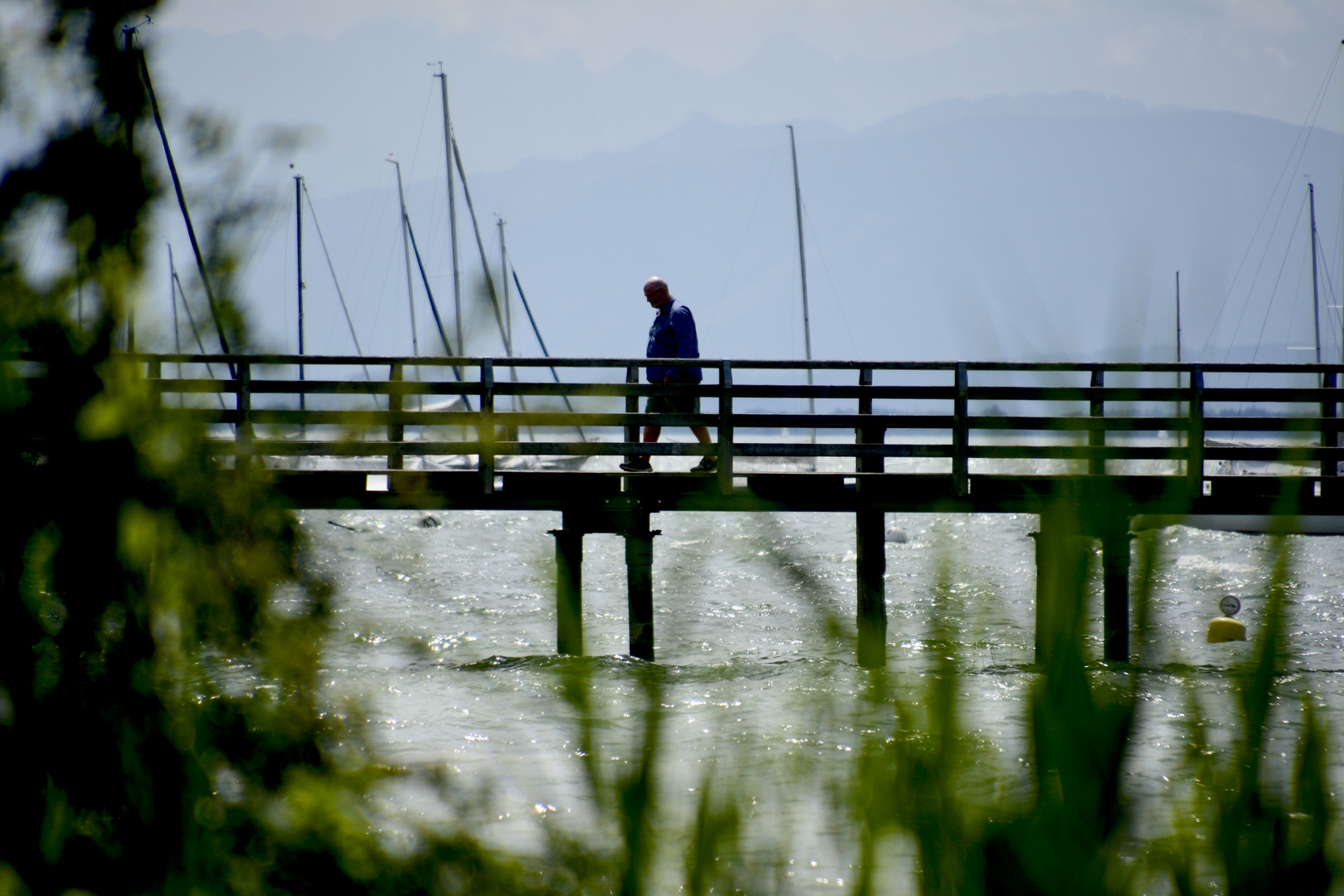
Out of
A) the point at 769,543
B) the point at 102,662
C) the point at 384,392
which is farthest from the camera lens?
the point at 384,392

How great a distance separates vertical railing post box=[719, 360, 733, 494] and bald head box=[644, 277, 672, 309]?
0.80 m

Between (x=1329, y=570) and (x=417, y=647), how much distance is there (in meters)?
23.5

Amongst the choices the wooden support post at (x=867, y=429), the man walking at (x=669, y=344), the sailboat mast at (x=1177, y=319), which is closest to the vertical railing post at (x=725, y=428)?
the man walking at (x=669, y=344)

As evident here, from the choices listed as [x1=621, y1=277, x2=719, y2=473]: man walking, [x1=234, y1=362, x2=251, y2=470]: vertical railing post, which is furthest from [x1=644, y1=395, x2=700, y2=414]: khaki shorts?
[x1=234, y1=362, x2=251, y2=470]: vertical railing post

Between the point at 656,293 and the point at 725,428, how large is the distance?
130 centimetres

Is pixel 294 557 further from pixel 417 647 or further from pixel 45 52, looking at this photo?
pixel 45 52

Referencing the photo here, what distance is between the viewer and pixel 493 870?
1.56 metres

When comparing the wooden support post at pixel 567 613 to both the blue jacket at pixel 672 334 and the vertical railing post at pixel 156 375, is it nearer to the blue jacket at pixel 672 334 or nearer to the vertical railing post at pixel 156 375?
the vertical railing post at pixel 156 375

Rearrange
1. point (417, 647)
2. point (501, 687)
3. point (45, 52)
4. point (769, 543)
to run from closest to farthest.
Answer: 1. point (769, 543)
2. point (45, 52)
3. point (417, 647)
4. point (501, 687)

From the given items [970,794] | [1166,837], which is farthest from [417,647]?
[1166,837]

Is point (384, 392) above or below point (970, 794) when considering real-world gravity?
above

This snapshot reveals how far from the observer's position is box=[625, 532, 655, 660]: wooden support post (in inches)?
366

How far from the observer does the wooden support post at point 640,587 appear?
30.5 ft

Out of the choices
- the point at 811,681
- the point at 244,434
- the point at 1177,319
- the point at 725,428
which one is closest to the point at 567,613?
the point at 811,681
